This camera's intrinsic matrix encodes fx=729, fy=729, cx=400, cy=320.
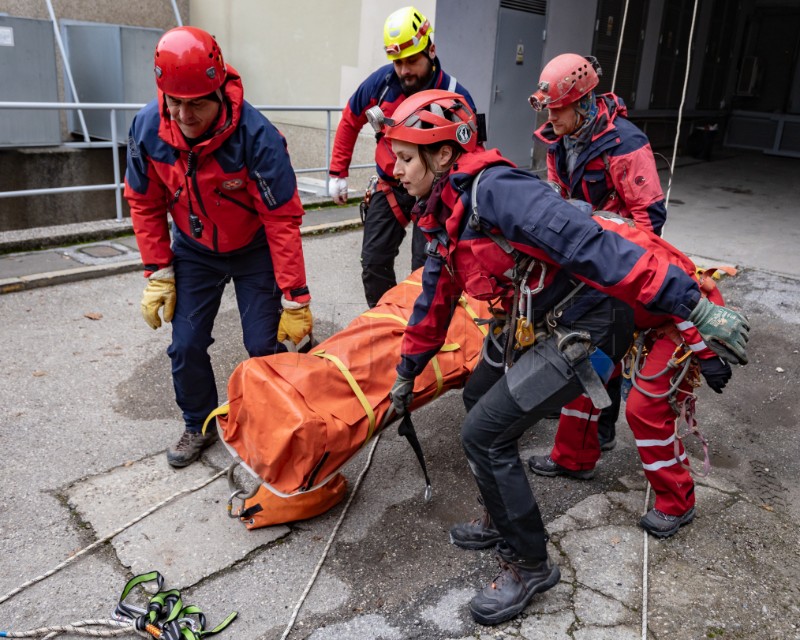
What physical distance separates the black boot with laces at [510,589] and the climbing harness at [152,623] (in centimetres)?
93

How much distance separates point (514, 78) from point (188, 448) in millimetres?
8545

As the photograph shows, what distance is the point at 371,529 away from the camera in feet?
10.8

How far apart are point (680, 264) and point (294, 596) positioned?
6.52ft

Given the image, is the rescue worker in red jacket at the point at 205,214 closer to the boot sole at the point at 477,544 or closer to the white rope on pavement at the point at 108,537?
the white rope on pavement at the point at 108,537

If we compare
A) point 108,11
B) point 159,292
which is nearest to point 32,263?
point 159,292

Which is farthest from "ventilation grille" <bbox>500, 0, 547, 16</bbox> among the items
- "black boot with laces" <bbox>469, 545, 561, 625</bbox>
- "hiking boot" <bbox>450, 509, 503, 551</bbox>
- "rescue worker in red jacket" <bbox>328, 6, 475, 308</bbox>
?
"black boot with laces" <bbox>469, 545, 561, 625</bbox>

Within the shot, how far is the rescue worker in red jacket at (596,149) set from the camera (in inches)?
140

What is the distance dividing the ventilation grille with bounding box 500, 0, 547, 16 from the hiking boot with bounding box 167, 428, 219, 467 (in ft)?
27.0

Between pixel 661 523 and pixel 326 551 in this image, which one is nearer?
pixel 326 551

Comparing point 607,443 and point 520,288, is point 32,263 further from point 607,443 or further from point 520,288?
point 520,288

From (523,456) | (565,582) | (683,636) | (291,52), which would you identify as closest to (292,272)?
(523,456)

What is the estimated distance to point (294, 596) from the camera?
286 cm

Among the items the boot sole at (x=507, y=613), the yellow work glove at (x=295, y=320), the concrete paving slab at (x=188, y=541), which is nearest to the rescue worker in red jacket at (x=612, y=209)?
the boot sole at (x=507, y=613)

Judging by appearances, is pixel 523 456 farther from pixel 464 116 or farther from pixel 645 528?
pixel 464 116
